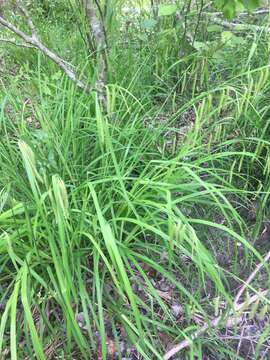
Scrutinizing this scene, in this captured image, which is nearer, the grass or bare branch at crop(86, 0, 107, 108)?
the grass

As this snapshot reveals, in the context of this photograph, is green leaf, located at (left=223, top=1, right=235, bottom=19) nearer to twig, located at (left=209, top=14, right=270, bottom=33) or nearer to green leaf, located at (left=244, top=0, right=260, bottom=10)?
green leaf, located at (left=244, top=0, right=260, bottom=10)

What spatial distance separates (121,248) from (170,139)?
0.76 metres

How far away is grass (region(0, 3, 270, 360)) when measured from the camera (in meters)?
1.30

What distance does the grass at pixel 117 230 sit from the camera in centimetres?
130

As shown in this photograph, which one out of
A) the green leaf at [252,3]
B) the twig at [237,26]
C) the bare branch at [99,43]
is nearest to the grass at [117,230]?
the bare branch at [99,43]

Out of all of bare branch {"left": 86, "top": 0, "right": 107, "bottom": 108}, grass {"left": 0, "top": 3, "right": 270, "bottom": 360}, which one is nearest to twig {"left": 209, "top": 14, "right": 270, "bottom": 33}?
grass {"left": 0, "top": 3, "right": 270, "bottom": 360}

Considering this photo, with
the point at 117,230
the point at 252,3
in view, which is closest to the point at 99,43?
the point at 252,3

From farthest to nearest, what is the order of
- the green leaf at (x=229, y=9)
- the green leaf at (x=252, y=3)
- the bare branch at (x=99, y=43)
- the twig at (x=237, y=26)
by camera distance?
1. the twig at (x=237, y=26)
2. the bare branch at (x=99, y=43)
3. the green leaf at (x=229, y=9)
4. the green leaf at (x=252, y=3)

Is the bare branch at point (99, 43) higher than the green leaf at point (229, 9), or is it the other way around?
the green leaf at point (229, 9)

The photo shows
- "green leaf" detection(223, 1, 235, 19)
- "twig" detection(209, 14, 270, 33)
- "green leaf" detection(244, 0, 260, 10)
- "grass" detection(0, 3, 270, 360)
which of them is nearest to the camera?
"grass" detection(0, 3, 270, 360)

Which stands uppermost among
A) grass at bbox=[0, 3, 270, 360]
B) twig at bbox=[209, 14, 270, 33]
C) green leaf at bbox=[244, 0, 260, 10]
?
green leaf at bbox=[244, 0, 260, 10]

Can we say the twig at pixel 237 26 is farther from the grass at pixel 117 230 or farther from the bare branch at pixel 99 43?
the bare branch at pixel 99 43

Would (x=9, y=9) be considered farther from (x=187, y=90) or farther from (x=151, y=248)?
(x=151, y=248)

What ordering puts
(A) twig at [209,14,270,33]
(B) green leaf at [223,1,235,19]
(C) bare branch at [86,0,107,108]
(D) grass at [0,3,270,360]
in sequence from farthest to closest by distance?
1. (A) twig at [209,14,270,33]
2. (C) bare branch at [86,0,107,108]
3. (B) green leaf at [223,1,235,19]
4. (D) grass at [0,3,270,360]
